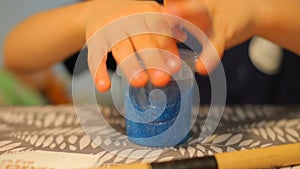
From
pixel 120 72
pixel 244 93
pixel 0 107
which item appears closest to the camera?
pixel 120 72

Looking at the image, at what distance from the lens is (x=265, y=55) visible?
0.51 m

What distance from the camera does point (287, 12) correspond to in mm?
407

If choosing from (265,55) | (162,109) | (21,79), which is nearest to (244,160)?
(162,109)

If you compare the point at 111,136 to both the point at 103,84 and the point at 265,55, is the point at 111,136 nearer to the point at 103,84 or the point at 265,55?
the point at 103,84

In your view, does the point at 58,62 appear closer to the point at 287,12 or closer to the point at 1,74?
the point at 1,74

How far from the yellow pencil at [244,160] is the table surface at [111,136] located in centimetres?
3

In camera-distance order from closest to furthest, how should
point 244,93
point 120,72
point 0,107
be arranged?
1. point 120,72
2. point 0,107
3. point 244,93

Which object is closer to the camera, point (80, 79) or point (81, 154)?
point (81, 154)

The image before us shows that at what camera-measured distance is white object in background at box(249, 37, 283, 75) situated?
0.50 meters

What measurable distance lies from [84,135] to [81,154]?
37mm

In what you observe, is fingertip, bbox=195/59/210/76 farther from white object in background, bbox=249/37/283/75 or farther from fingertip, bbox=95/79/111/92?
white object in background, bbox=249/37/283/75

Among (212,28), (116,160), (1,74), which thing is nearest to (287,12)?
(212,28)

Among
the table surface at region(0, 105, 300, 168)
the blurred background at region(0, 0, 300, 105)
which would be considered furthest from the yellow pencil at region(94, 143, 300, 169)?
the blurred background at region(0, 0, 300, 105)

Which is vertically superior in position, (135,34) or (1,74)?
(135,34)
